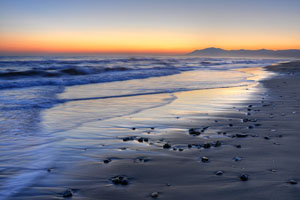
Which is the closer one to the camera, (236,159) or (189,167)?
(189,167)

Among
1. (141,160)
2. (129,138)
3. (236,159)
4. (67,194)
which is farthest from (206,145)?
(67,194)

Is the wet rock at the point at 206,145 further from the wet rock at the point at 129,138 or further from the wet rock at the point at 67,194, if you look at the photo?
the wet rock at the point at 67,194

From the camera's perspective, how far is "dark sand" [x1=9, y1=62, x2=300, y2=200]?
8.70 feet

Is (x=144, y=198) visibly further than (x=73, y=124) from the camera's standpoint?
No

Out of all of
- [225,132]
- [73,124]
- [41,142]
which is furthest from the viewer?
[73,124]

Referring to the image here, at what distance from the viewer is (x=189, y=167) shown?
3365mm

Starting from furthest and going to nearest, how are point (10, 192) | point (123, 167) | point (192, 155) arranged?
1. point (192, 155)
2. point (123, 167)
3. point (10, 192)

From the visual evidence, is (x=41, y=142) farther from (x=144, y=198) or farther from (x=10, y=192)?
(x=144, y=198)

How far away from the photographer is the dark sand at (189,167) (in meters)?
2.65

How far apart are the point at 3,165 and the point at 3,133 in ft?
6.19

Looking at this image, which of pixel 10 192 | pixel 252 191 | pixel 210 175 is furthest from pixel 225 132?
pixel 10 192

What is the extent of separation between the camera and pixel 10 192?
8.98ft

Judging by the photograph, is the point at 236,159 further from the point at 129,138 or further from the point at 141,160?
the point at 129,138

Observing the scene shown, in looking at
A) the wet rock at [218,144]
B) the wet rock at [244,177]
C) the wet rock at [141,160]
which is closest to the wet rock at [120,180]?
the wet rock at [141,160]
